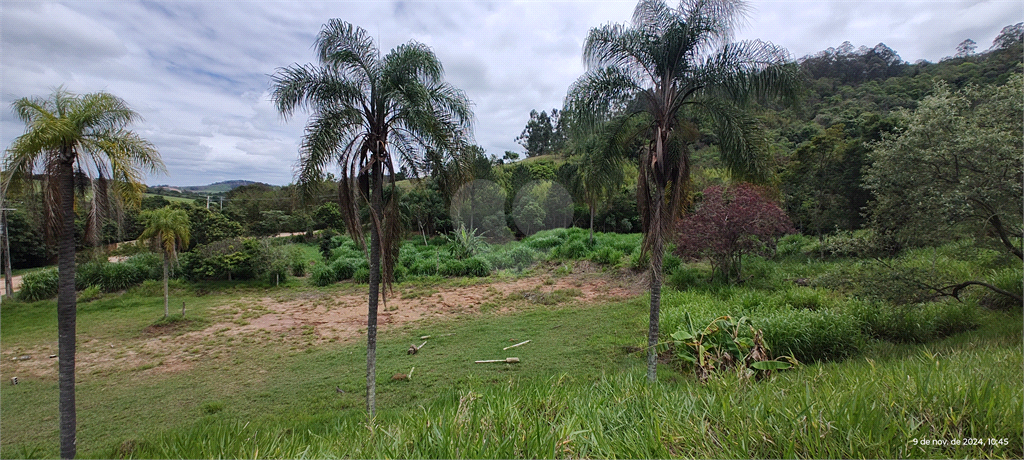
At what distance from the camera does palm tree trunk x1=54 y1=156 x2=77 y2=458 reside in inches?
164

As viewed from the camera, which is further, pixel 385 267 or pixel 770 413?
pixel 385 267

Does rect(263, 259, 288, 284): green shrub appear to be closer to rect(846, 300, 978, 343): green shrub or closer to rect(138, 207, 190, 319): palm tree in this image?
rect(138, 207, 190, 319): palm tree

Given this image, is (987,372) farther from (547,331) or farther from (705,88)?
(547,331)

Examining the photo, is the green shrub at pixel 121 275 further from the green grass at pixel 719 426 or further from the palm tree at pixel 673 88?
the palm tree at pixel 673 88

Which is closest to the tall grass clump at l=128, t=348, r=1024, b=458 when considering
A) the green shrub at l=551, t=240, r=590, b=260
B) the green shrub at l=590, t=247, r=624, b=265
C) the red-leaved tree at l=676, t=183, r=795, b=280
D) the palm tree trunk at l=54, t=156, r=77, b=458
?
the palm tree trunk at l=54, t=156, r=77, b=458

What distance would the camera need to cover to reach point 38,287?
13.5 metres

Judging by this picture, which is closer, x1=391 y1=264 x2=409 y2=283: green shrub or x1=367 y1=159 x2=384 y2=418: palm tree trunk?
x1=367 y1=159 x2=384 y2=418: palm tree trunk

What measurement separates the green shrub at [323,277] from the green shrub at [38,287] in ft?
26.9

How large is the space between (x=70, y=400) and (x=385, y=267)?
3.58 m

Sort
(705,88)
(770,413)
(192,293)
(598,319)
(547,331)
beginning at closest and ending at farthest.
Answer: (770,413) < (705,88) < (547,331) < (598,319) < (192,293)

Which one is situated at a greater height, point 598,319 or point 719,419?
point 719,419

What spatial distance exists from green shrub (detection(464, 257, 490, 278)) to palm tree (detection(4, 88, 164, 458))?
42.7ft

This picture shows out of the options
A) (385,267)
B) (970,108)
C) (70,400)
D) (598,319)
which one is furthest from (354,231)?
(970,108)

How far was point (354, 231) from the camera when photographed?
5625 mm
